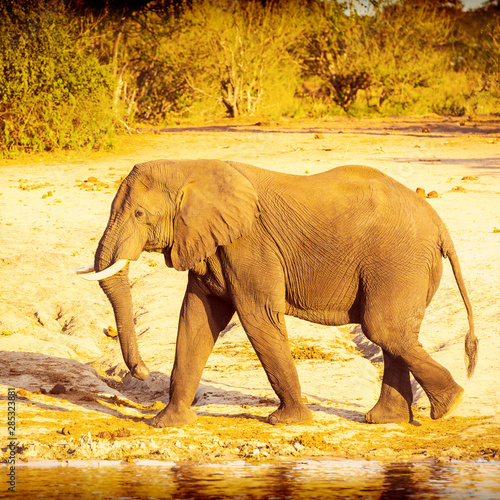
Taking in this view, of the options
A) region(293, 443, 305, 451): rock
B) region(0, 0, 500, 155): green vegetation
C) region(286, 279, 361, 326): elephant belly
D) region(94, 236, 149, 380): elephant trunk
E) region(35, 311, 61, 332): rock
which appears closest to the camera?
region(293, 443, 305, 451): rock

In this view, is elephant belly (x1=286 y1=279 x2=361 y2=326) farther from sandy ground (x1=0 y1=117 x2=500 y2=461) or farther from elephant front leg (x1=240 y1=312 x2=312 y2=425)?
sandy ground (x1=0 y1=117 x2=500 y2=461)

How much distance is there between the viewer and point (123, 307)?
5828 mm

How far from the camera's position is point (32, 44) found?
17.4 meters

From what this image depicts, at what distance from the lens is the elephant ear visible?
563 centimetres

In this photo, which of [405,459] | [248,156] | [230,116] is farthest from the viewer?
[230,116]

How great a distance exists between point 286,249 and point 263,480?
1532 mm

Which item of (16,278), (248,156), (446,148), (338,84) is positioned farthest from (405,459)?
(338,84)

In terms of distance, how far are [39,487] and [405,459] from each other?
6.98 feet

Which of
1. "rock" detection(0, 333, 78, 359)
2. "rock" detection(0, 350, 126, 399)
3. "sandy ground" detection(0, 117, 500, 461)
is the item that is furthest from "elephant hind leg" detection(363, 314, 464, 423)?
"rock" detection(0, 333, 78, 359)

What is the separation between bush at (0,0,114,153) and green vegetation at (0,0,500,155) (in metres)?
0.03

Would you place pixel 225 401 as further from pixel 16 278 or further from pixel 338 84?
pixel 338 84

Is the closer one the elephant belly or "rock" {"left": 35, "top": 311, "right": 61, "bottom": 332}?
the elephant belly

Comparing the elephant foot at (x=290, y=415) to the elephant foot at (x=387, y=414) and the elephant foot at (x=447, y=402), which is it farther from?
the elephant foot at (x=447, y=402)

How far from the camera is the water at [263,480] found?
4758 mm
